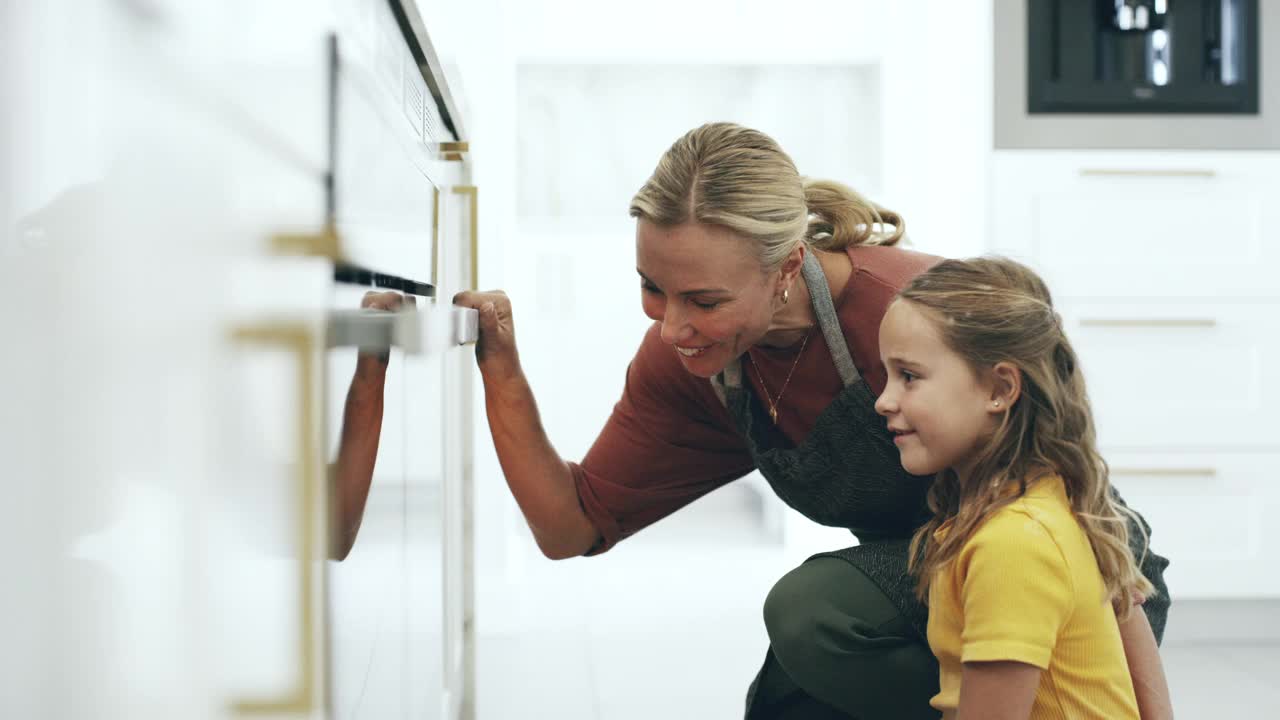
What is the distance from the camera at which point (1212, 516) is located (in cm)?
223

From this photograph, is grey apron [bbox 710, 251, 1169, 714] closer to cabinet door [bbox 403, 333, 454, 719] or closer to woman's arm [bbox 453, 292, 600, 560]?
woman's arm [bbox 453, 292, 600, 560]

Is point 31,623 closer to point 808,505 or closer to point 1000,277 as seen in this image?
point 1000,277

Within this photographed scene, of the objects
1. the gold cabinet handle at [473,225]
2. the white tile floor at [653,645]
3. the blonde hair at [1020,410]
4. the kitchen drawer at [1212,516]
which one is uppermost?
the gold cabinet handle at [473,225]

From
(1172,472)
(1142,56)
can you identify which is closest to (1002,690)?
(1172,472)

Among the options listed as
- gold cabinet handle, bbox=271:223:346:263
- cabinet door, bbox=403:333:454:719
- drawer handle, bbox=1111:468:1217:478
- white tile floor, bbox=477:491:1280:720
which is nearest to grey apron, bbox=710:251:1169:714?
cabinet door, bbox=403:333:454:719

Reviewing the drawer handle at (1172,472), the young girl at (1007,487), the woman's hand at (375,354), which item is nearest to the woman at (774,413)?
the young girl at (1007,487)

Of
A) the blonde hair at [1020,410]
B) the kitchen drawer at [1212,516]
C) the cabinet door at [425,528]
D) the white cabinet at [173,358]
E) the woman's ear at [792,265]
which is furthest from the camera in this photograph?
the kitchen drawer at [1212,516]

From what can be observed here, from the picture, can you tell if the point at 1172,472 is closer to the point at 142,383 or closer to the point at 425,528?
the point at 425,528

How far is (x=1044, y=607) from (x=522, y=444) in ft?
1.85

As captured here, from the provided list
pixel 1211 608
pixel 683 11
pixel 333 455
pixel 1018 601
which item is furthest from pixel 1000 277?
pixel 683 11

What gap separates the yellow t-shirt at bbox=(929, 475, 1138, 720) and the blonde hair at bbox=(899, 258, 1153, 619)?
0.06ft

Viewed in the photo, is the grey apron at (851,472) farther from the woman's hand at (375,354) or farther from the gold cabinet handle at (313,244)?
the gold cabinet handle at (313,244)

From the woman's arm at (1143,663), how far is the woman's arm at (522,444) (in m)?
0.62

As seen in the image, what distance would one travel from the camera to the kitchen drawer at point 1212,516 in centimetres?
222
